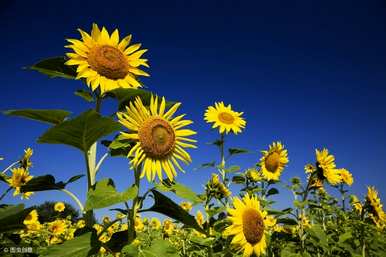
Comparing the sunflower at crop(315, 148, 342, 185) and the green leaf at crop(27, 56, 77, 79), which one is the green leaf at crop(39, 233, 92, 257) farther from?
the sunflower at crop(315, 148, 342, 185)

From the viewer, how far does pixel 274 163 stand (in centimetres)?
613

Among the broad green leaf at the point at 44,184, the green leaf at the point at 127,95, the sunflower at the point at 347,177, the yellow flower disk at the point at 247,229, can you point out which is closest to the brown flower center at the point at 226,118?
the sunflower at the point at 347,177

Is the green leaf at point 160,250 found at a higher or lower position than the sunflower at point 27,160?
lower

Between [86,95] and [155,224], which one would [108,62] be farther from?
[155,224]

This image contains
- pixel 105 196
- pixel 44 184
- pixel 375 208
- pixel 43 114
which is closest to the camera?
pixel 105 196

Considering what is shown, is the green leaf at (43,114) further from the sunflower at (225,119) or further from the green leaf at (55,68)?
the sunflower at (225,119)

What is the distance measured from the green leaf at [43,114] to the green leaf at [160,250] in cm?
83

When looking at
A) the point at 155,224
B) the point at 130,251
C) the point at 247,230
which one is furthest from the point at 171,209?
the point at 155,224

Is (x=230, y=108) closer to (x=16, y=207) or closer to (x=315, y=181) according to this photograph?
(x=315, y=181)

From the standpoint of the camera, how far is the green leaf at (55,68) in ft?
7.06

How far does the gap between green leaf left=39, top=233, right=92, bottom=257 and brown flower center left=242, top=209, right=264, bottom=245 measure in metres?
2.27

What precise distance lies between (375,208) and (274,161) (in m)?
1.63

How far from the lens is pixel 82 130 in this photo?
1.81m

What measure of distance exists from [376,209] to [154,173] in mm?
4415
